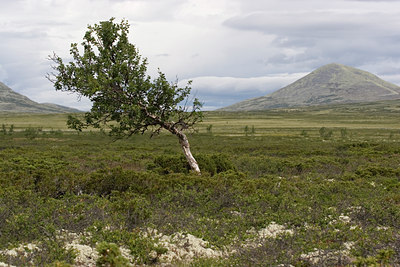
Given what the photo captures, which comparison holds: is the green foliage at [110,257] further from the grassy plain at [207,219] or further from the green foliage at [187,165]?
the green foliage at [187,165]

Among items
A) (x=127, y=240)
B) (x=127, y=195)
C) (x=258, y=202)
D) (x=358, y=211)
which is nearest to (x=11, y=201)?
(x=127, y=195)

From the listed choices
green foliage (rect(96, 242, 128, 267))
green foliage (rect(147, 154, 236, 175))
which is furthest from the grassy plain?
green foliage (rect(147, 154, 236, 175))

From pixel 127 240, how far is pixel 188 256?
1.47 m

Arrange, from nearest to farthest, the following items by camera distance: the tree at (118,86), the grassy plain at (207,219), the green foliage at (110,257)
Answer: the green foliage at (110,257)
the grassy plain at (207,219)
the tree at (118,86)

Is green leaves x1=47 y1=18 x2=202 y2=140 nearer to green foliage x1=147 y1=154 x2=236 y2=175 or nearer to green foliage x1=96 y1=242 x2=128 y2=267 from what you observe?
green foliage x1=147 y1=154 x2=236 y2=175

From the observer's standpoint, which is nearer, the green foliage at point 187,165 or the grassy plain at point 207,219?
the grassy plain at point 207,219

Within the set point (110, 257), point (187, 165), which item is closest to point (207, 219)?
point (110, 257)

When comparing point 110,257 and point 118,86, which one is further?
point 118,86

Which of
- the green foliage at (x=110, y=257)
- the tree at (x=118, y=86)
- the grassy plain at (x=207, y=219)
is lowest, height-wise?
the grassy plain at (x=207, y=219)

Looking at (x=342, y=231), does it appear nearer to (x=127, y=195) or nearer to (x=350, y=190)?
(x=350, y=190)

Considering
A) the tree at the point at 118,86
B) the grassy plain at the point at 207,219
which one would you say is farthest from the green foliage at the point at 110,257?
the tree at the point at 118,86

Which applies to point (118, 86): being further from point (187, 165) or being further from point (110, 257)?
point (110, 257)

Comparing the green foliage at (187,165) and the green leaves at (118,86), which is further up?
the green leaves at (118,86)

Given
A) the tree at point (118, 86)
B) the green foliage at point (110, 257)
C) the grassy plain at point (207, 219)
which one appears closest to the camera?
the green foliage at point (110, 257)
